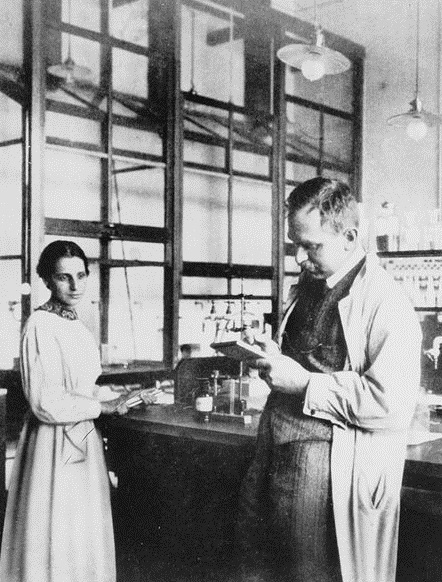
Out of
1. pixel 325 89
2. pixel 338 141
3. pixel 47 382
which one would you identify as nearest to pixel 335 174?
pixel 338 141

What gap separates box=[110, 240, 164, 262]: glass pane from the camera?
6012mm

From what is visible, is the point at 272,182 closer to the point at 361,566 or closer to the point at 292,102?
the point at 292,102

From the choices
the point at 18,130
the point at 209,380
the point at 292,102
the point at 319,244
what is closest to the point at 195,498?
the point at 209,380

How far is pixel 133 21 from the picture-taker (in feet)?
19.8

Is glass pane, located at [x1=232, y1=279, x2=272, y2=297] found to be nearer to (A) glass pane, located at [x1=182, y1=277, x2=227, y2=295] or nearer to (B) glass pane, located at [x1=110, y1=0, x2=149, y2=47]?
(A) glass pane, located at [x1=182, y1=277, x2=227, y2=295]

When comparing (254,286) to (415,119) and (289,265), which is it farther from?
(415,119)

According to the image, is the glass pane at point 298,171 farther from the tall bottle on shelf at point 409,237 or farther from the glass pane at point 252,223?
the tall bottle on shelf at point 409,237

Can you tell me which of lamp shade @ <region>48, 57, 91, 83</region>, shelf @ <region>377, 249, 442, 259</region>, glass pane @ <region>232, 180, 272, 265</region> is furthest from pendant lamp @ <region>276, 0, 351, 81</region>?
glass pane @ <region>232, 180, 272, 265</region>

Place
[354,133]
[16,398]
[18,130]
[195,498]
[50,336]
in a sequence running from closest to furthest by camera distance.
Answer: [50,336] < [195,498] < [16,398] < [18,130] < [354,133]

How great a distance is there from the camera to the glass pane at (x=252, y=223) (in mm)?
6816

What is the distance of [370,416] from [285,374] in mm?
260

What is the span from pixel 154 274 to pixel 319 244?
13.6 feet

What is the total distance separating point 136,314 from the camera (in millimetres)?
6148

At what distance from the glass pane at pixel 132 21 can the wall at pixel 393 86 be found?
1.90 metres
